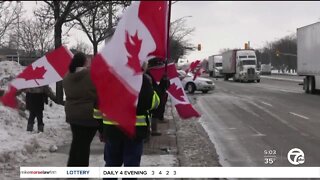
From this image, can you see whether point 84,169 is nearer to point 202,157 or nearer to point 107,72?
point 107,72

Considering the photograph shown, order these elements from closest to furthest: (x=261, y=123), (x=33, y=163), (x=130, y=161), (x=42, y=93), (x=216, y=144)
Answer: (x=130, y=161)
(x=33, y=163)
(x=216, y=144)
(x=42, y=93)
(x=261, y=123)

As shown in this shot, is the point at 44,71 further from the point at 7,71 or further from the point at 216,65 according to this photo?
the point at 216,65

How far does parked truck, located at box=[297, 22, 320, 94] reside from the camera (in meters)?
24.8

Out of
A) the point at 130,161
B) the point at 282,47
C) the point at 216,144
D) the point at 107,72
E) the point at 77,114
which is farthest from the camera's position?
the point at 282,47

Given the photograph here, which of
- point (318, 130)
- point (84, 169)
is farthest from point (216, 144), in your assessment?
point (84, 169)

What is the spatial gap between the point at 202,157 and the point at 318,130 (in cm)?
447

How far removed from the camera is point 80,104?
607 centimetres

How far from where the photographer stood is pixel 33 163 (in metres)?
7.30

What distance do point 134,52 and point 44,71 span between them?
2408 millimetres

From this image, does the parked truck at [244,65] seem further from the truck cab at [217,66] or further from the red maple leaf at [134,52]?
the red maple leaf at [134,52]

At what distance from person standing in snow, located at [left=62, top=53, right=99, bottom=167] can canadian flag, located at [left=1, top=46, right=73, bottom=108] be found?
15.2 inches

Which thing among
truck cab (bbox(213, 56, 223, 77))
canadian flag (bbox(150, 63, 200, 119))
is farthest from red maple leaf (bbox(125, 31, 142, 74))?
truck cab (bbox(213, 56, 223, 77))

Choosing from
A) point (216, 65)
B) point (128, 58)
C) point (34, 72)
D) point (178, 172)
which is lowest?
point (178, 172)

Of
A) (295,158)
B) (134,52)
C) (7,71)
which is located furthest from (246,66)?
(134,52)
